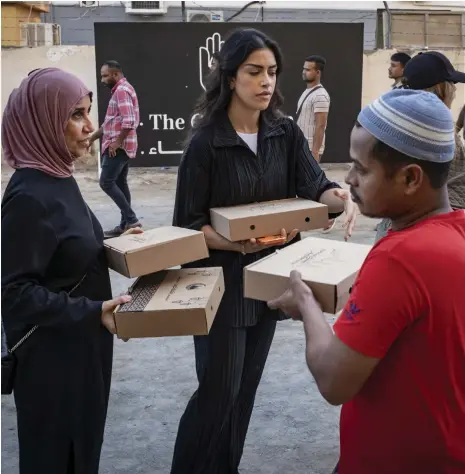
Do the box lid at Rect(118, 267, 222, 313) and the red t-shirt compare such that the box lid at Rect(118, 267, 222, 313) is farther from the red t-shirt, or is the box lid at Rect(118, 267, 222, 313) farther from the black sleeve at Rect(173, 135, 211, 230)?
the red t-shirt

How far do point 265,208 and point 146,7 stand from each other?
20.1 m

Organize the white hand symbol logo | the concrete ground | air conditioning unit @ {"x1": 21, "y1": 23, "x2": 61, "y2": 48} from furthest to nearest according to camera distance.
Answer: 1. air conditioning unit @ {"x1": 21, "y1": 23, "x2": 61, "y2": 48}
2. the white hand symbol logo
3. the concrete ground

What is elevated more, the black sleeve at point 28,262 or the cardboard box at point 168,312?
the black sleeve at point 28,262

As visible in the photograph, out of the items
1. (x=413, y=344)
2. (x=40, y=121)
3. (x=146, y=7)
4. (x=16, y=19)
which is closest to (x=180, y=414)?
(x=40, y=121)

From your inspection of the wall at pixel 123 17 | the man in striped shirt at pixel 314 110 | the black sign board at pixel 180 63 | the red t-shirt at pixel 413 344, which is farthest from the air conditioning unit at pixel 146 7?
the red t-shirt at pixel 413 344

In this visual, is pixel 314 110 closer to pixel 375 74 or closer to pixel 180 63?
→ pixel 180 63

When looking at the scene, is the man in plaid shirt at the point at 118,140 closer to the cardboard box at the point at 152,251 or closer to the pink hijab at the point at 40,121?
the cardboard box at the point at 152,251

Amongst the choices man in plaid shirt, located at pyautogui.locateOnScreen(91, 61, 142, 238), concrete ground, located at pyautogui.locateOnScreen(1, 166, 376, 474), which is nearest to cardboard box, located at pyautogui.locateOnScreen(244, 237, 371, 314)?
concrete ground, located at pyautogui.locateOnScreen(1, 166, 376, 474)

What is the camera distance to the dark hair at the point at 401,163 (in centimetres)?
130

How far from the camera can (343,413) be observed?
1507 millimetres

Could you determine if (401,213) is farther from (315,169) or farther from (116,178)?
(116,178)

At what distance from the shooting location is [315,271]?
5.77 ft

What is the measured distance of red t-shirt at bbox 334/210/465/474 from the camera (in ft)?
4.06

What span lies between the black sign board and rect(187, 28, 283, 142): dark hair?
8.15m
